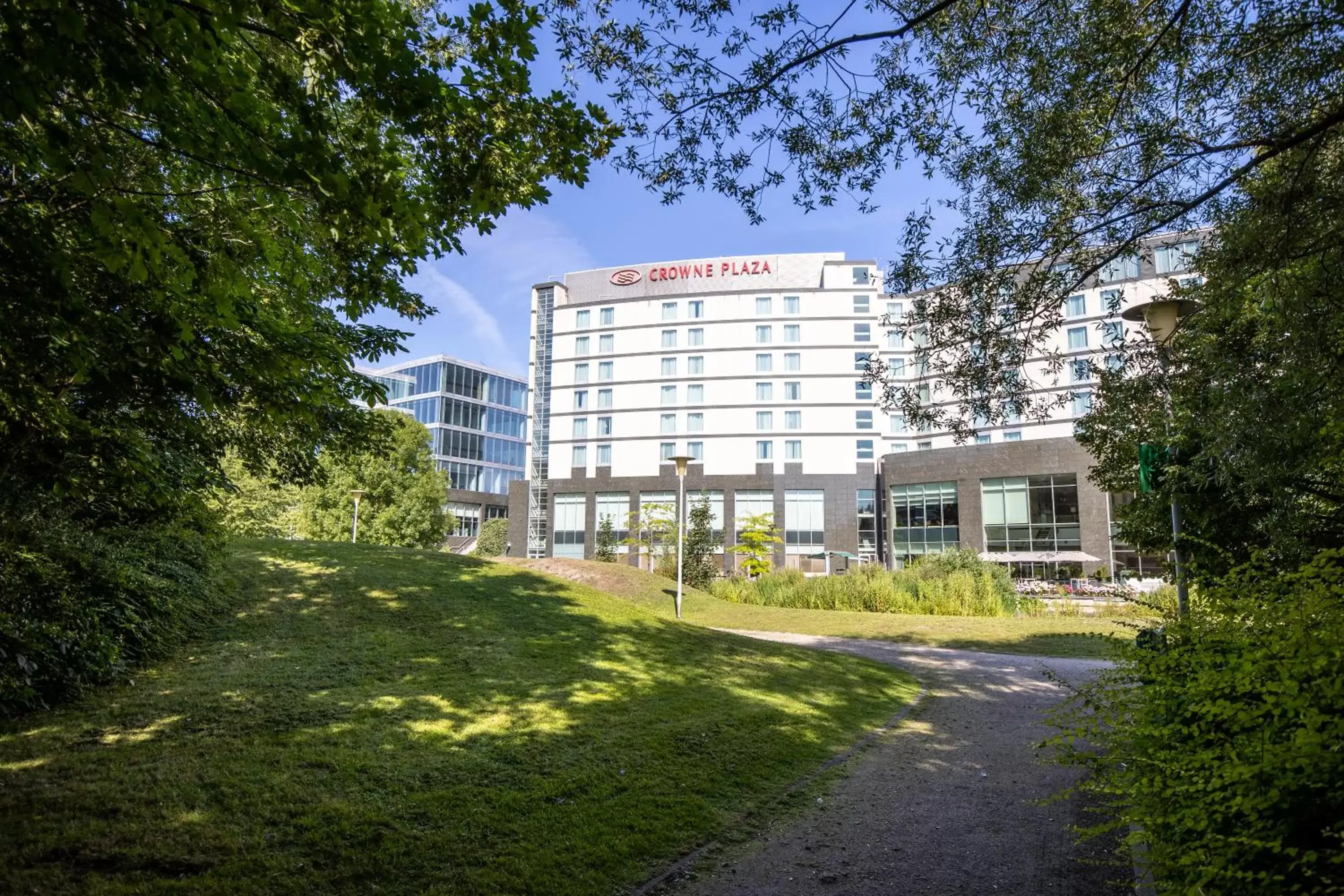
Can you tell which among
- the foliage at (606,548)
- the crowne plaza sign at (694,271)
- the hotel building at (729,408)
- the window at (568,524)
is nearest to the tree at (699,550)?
the foliage at (606,548)

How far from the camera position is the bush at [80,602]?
21.8 ft

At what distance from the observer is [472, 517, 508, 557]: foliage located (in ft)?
200

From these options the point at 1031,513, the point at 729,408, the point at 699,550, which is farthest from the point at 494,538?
the point at 1031,513

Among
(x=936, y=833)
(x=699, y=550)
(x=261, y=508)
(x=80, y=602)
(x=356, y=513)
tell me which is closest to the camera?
(x=936, y=833)

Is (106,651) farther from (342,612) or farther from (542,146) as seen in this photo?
(542,146)

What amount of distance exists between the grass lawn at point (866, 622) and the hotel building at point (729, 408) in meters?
29.3

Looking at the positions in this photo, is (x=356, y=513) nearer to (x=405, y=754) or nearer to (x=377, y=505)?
(x=377, y=505)

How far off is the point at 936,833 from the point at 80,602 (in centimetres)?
865

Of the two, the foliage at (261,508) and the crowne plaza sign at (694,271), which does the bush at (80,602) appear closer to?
the foliage at (261,508)

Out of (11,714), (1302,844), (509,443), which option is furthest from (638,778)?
(509,443)

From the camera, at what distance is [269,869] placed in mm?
4453

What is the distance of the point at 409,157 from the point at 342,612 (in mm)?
7623

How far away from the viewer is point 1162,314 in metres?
8.41

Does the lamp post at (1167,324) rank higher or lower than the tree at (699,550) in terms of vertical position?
higher
